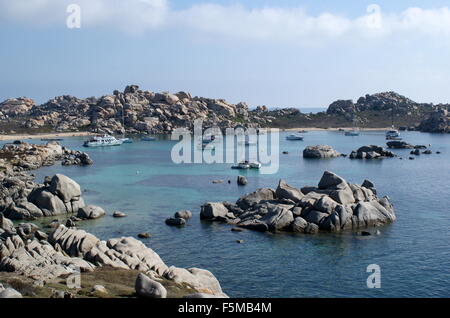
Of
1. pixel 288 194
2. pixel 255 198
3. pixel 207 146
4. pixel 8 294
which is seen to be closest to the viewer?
pixel 8 294

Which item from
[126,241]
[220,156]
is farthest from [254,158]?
[126,241]

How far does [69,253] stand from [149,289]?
1777 centimetres

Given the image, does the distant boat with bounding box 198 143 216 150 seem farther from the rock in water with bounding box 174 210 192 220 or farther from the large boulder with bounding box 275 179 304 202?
the rock in water with bounding box 174 210 192 220

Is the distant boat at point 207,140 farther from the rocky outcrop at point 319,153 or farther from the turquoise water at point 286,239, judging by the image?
the turquoise water at point 286,239

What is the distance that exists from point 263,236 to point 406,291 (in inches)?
764

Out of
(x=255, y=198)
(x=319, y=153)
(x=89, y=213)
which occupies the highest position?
(x=319, y=153)

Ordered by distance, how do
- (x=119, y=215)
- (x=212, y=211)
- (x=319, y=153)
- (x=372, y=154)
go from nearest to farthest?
(x=212, y=211) < (x=119, y=215) < (x=372, y=154) < (x=319, y=153)

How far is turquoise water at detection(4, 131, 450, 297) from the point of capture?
141ft

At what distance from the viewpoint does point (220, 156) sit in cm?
14500

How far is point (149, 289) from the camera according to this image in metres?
33.1

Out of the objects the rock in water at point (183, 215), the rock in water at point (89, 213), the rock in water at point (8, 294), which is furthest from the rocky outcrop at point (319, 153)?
the rock in water at point (8, 294)

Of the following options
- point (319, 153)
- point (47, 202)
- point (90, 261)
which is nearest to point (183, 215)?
point (47, 202)

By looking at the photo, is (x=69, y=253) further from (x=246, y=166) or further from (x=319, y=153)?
(x=319, y=153)

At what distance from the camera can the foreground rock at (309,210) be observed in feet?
196
